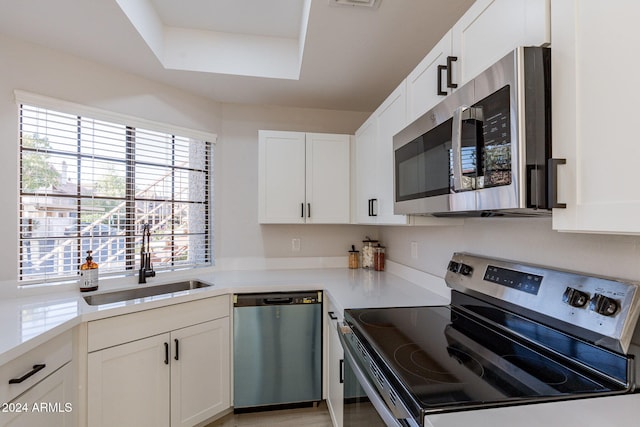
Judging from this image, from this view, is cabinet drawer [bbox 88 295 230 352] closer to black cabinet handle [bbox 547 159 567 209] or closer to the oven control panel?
the oven control panel

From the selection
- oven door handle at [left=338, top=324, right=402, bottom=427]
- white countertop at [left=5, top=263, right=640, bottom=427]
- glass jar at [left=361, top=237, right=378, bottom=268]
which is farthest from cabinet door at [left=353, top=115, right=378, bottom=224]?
oven door handle at [left=338, top=324, right=402, bottom=427]

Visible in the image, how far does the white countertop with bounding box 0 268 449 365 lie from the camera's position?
47.8 inches

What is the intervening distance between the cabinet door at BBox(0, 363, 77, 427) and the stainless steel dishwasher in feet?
2.83

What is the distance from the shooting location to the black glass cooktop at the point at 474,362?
0.76 m

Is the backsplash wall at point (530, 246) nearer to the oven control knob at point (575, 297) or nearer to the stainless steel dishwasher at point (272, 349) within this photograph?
the oven control knob at point (575, 297)

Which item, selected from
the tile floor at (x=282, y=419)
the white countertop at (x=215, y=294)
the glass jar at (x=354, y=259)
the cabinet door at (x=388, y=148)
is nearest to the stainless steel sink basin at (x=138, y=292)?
the white countertop at (x=215, y=294)

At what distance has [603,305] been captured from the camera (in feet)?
2.68

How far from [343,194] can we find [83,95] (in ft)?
6.20

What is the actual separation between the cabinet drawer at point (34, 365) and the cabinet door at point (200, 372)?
20.8 inches

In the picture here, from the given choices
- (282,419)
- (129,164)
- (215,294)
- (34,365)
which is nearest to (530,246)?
(215,294)

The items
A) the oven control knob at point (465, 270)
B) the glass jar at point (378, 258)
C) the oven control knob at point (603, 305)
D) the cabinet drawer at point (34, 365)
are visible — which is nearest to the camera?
the oven control knob at point (603, 305)

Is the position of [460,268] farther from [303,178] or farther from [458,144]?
[303,178]

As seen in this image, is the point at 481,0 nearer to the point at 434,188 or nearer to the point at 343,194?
the point at 434,188

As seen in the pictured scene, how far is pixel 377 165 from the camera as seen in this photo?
6.39ft
